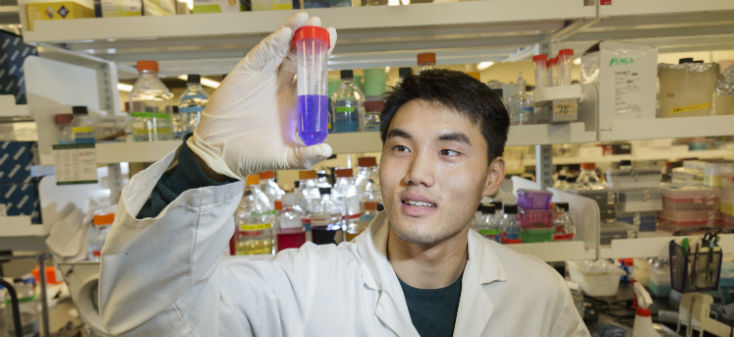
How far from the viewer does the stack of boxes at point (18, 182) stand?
5.12 feet

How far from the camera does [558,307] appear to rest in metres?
1.26

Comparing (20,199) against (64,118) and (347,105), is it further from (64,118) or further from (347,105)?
(347,105)

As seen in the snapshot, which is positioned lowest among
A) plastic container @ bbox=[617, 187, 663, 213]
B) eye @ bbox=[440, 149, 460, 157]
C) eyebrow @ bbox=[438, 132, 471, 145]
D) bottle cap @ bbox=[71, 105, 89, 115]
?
plastic container @ bbox=[617, 187, 663, 213]

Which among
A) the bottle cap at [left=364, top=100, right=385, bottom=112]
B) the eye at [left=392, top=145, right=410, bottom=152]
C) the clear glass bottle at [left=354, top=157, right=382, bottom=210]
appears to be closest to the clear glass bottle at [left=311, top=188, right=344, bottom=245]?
the clear glass bottle at [left=354, top=157, right=382, bottom=210]

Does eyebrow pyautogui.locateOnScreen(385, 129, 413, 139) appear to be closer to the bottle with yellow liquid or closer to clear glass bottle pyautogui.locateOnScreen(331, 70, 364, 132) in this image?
clear glass bottle pyautogui.locateOnScreen(331, 70, 364, 132)

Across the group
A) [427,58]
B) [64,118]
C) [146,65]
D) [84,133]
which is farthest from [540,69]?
[64,118]

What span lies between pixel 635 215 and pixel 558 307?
675 mm

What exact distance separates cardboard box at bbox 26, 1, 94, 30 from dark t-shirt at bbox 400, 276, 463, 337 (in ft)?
4.84

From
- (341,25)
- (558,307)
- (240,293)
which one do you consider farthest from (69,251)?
(558,307)

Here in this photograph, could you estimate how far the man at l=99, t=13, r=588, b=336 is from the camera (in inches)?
30.3

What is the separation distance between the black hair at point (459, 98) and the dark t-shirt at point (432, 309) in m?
0.45

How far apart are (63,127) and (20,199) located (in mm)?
337

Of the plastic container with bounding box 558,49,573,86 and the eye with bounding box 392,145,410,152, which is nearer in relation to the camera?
the eye with bounding box 392,145,410,152

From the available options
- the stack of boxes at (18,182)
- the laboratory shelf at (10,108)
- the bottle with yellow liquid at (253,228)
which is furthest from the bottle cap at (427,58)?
the stack of boxes at (18,182)
